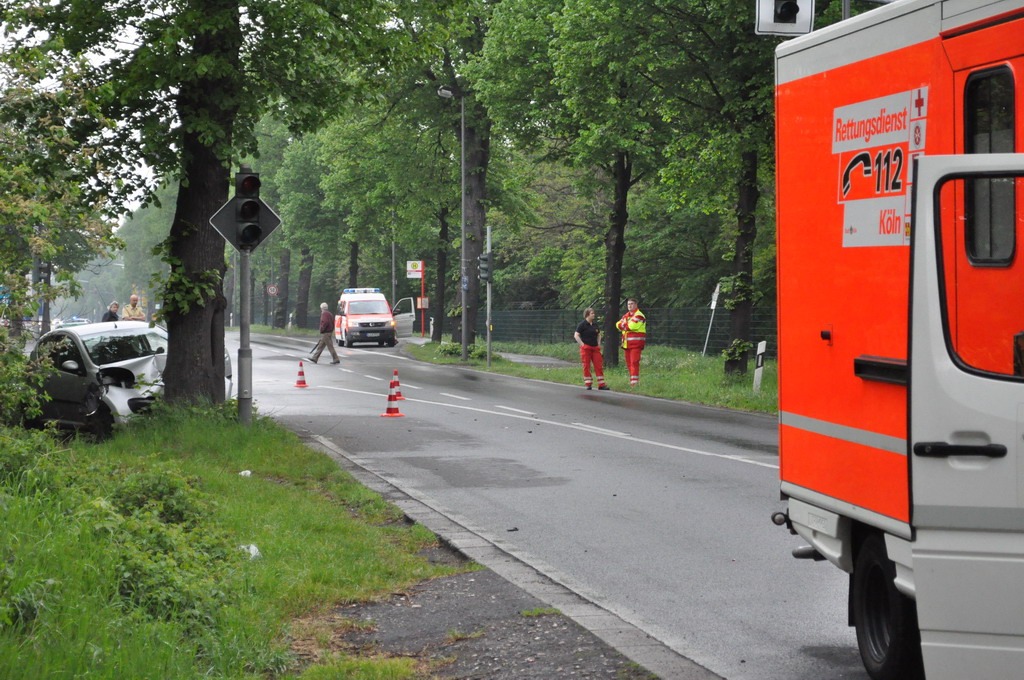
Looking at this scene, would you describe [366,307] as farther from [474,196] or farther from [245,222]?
[245,222]

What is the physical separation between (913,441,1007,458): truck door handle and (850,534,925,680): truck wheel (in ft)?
3.39

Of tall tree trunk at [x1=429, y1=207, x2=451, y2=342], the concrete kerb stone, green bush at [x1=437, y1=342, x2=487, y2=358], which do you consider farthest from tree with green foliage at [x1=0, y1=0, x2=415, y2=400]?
tall tree trunk at [x1=429, y1=207, x2=451, y2=342]

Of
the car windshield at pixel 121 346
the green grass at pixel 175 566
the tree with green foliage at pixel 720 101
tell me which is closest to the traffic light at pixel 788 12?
the green grass at pixel 175 566

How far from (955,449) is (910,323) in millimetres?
462

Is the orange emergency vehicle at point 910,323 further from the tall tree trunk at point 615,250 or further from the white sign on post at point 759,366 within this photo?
the tall tree trunk at point 615,250

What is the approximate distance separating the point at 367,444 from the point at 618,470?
13.8 ft

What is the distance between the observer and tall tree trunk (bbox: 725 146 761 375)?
24344 mm

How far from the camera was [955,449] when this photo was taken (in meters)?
4.28

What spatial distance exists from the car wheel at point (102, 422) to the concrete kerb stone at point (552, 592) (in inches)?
198

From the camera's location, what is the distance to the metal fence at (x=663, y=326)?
1502 inches

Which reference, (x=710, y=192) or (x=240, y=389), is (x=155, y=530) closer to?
(x=240, y=389)

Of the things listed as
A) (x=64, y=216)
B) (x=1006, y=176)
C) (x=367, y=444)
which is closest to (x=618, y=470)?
(x=367, y=444)

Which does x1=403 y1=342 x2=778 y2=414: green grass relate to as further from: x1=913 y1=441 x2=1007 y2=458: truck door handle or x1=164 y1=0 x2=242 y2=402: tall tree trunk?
x1=913 y1=441 x2=1007 y2=458: truck door handle

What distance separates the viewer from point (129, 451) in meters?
13.4
